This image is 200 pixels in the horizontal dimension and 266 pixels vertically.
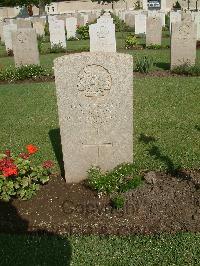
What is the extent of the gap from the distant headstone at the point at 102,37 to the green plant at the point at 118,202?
28.9 feet

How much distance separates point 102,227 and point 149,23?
48.6 feet

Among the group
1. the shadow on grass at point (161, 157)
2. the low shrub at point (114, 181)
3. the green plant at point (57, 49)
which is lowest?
the shadow on grass at point (161, 157)

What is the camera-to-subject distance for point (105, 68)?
4660 mm

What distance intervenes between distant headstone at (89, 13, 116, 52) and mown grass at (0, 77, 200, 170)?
211cm

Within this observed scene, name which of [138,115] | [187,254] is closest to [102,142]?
[187,254]

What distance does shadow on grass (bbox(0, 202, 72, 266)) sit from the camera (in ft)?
12.5

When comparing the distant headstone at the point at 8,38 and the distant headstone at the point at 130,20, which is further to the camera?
the distant headstone at the point at 130,20

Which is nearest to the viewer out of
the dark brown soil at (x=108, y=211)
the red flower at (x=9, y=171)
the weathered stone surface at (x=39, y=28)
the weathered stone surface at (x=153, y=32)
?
the dark brown soil at (x=108, y=211)

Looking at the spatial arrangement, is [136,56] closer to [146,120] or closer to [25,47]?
[25,47]

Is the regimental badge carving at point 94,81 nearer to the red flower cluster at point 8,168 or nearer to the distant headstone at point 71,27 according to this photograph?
the red flower cluster at point 8,168

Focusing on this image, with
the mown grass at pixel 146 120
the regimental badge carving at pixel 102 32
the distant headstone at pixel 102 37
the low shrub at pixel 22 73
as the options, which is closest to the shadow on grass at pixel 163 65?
the distant headstone at pixel 102 37

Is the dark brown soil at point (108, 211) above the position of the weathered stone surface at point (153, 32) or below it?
below

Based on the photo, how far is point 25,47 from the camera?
44.2 ft

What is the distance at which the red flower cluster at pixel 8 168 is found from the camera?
445 cm
